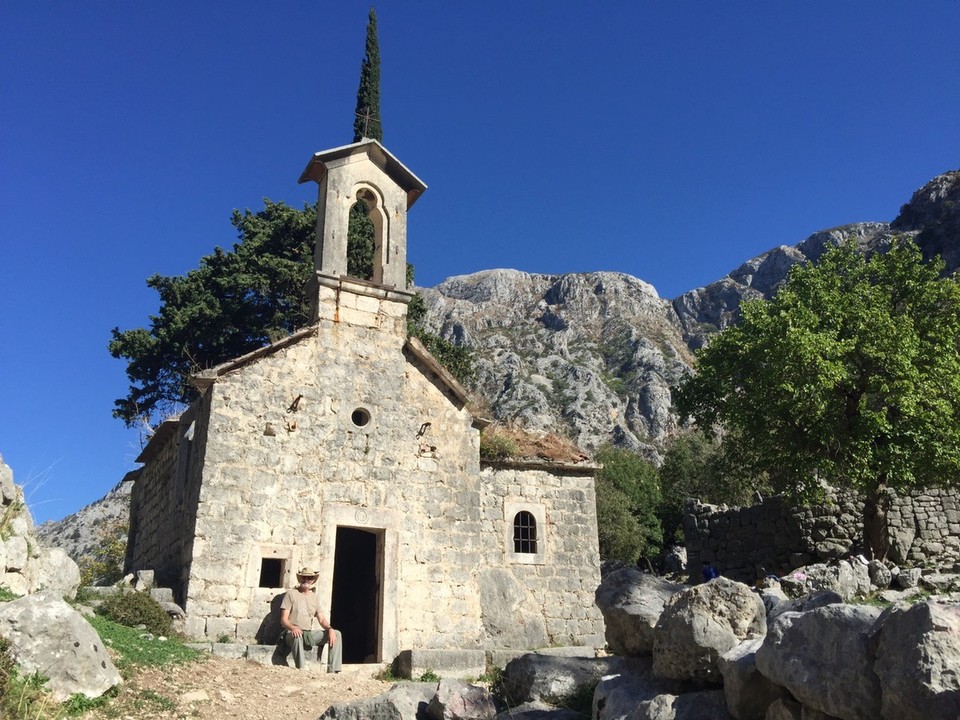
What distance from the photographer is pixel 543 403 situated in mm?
63031

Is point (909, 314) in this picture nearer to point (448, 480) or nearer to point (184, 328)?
point (448, 480)

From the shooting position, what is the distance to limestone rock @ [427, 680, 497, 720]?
709 centimetres

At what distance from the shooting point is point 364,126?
28.8m

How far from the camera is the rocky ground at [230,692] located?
27.6 feet

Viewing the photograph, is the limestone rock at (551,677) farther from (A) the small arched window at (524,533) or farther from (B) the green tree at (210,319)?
(B) the green tree at (210,319)

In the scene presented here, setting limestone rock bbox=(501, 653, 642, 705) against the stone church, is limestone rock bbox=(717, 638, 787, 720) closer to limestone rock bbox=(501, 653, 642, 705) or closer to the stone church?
limestone rock bbox=(501, 653, 642, 705)

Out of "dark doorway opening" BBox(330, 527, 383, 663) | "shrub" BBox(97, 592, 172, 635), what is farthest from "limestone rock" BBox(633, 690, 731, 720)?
"dark doorway opening" BBox(330, 527, 383, 663)

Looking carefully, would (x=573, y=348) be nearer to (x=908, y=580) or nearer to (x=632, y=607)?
(x=908, y=580)

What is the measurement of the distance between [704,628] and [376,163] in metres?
12.9

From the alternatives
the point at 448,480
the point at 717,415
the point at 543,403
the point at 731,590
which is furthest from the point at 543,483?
the point at 543,403

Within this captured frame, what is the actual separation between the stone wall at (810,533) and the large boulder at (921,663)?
18.3 m

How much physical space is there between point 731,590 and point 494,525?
397 inches

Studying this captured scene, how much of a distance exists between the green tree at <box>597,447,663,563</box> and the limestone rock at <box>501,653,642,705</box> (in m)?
24.8

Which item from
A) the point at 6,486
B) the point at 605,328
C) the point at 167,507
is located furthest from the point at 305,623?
the point at 605,328
